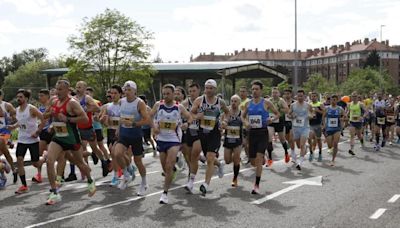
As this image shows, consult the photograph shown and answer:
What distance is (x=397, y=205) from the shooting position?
8.02 meters

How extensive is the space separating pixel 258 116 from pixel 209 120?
1037 mm

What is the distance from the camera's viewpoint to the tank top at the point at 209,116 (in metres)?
8.95

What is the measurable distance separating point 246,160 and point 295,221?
22.7ft

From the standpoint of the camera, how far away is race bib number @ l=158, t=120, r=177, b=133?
27.4 feet

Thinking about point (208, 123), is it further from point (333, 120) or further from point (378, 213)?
point (333, 120)

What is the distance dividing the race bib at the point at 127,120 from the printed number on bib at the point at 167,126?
496 millimetres

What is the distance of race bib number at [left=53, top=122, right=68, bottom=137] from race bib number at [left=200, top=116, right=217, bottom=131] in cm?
235

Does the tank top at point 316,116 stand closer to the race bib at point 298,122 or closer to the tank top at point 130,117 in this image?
the race bib at point 298,122

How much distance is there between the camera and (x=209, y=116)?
8938mm

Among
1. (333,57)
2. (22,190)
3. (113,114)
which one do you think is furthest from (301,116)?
(333,57)

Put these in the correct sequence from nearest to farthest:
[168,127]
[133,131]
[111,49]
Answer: [168,127], [133,131], [111,49]

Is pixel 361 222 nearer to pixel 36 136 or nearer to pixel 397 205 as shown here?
pixel 397 205

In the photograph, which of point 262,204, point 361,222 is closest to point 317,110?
point 262,204

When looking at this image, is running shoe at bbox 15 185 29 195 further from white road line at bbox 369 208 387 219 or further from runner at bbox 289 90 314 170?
runner at bbox 289 90 314 170
